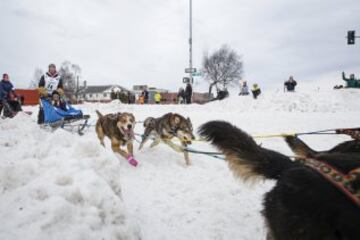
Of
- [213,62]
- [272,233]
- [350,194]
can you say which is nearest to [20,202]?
[272,233]

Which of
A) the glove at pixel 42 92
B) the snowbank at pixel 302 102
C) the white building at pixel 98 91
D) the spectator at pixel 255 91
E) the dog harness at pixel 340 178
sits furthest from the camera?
the white building at pixel 98 91

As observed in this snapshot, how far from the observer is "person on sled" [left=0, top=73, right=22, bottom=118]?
11.8 metres

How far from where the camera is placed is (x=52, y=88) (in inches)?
371

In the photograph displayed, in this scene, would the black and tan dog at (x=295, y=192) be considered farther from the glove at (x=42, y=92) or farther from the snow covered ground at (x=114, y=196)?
the glove at (x=42, y=92)

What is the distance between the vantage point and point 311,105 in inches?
668

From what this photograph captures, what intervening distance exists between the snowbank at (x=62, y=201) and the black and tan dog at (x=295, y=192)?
44.2 inches

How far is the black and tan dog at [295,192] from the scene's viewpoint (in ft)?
4.85

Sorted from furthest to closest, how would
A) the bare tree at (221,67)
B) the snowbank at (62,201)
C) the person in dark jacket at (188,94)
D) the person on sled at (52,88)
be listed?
the bare tree at (221,67) < the person in dark jacket at (188,94) < the person on sled at (52,88) < the snowbank at (62,201)

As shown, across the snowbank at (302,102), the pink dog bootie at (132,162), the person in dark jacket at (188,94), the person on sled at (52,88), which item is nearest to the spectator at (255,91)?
the snowbank at (302,102)

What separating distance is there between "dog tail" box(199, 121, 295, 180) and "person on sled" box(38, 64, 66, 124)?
7.99 metres

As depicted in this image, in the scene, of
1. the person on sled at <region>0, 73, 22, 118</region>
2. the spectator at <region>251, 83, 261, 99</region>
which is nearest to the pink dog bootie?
the person on sled at <region>0, 73, 22, 118</region>

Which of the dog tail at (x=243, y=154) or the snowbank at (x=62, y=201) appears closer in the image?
the dog tail at (x=243, y=154)

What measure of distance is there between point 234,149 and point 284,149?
625 centimetres

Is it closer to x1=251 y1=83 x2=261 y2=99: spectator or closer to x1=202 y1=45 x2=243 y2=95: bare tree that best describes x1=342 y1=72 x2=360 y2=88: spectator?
x1=251 y1=83 x2=261 y2=99: spectator
